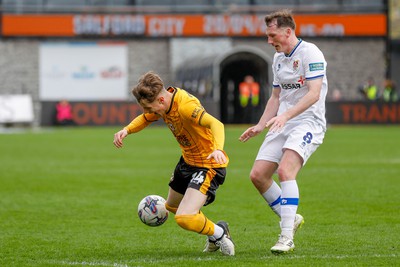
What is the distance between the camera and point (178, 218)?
891 centimetres

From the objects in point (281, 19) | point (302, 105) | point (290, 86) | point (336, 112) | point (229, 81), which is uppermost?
point (281, 19)

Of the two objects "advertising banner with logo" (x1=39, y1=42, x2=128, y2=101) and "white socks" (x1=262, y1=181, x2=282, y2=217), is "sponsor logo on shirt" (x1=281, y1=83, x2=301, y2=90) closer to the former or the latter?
"white socks" (x1=262, y1=181, x2=282, y2=217)

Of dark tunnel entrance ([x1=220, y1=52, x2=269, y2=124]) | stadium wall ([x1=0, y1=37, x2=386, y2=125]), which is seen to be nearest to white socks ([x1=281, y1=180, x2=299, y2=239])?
dark tunnel entrance ([x1=220, y1=52, x2=269, y2=124])

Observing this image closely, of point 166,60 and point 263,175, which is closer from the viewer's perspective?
point 263,175

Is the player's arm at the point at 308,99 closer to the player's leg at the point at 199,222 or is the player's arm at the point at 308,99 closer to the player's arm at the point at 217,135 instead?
the player's arm at the point at 217,135

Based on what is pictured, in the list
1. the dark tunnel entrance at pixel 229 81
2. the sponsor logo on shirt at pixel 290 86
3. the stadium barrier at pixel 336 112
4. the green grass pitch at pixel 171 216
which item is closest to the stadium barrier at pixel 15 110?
the stadium barrier at pixel 336 112

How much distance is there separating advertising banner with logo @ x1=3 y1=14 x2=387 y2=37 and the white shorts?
137ft

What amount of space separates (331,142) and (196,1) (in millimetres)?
23135

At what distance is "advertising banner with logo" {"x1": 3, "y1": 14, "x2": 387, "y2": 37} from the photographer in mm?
51000

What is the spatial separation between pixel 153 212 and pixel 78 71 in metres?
42.1

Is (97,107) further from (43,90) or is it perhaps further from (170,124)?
(170,124)

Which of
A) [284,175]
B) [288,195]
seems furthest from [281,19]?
[288,195]

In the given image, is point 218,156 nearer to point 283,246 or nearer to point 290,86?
point 283,246

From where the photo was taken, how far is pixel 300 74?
31.2 feet
